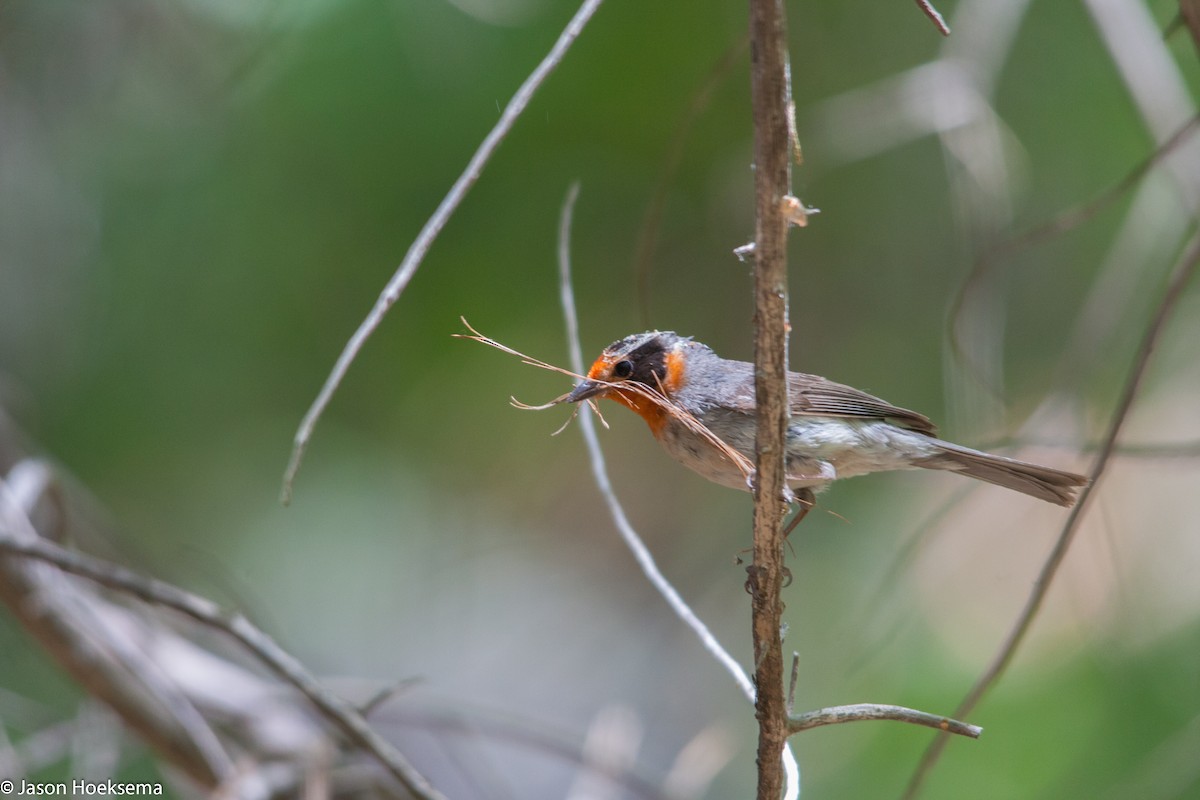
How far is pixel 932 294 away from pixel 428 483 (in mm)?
2983

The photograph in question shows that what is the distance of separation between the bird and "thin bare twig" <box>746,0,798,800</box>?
3.10ft

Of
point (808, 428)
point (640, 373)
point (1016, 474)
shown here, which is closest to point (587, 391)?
point (640, 373)

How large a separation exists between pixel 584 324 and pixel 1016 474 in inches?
94.3

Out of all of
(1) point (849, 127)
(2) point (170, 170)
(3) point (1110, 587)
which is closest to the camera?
(3) point (1110, 587)

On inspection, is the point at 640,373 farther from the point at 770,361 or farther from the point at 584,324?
the point at 584,324

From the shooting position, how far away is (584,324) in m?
4.68

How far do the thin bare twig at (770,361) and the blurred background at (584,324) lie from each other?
66.4 inches

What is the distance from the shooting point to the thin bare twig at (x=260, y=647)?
2.00m

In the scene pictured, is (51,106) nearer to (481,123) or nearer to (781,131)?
(481,123)

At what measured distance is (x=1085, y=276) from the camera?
484cm

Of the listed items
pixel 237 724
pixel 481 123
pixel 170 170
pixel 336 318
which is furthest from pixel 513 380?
pixel 237 724

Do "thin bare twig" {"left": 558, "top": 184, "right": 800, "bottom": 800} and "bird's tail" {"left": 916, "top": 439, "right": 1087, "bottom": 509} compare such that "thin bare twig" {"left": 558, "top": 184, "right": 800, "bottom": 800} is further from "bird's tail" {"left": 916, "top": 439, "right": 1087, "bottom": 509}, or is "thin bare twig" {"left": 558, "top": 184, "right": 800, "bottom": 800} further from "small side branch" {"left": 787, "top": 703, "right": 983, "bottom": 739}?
"bird's tail" {"left": 916, "top": 439, "right": 1087, "bottom": 509}

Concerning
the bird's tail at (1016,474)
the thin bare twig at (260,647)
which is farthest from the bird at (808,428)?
the thin bare twig at (260,647)

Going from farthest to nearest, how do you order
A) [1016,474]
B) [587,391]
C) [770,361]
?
[1016,474] < [587,391] < [770,361]
